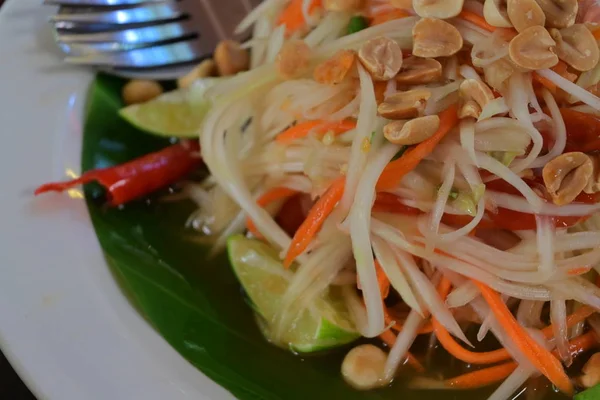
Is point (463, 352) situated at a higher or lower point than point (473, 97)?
lower

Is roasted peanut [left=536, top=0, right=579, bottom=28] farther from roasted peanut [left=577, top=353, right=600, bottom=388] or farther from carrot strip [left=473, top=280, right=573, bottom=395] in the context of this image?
roasted peanut [left=577, top=353, right=600, bottom=388]

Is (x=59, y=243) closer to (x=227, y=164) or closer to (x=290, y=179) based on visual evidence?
(x=227, y=164)

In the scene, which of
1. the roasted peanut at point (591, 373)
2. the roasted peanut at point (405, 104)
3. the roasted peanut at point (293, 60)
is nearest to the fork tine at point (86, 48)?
the roasted peanut at point (293, 60)

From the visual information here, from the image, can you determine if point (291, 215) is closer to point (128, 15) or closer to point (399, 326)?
point (399, 326)

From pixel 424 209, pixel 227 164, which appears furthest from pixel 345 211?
pixel 227 164

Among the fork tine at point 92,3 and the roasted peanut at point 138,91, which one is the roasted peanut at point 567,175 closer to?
the roasted peanut at point 138,91

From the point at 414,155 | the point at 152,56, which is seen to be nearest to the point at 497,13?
the point at 414,155

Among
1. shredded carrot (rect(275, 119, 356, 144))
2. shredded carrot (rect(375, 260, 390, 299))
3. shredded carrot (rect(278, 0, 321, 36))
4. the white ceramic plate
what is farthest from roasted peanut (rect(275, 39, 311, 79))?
the white ceramic plate
